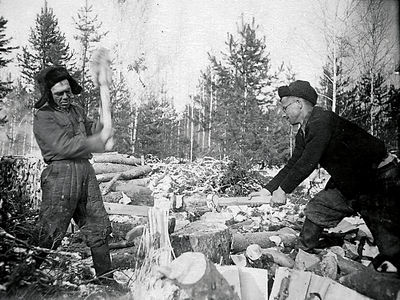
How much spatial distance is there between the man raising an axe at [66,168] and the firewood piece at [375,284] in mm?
1664

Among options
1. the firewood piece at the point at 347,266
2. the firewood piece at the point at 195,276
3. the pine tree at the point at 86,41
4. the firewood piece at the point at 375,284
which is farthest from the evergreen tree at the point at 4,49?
the firewood piece at the point at 347,266

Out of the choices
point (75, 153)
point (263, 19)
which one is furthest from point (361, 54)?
point (75, 153)

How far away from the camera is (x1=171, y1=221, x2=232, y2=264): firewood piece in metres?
2.57

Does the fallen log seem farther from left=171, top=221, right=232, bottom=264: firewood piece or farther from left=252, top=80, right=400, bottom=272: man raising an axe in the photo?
left=252, top=80, right=400, bottom=272: man raising an axe

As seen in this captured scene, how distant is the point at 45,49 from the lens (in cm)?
312

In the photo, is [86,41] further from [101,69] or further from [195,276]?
[195,276]

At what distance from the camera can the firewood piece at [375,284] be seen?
74.2 inches

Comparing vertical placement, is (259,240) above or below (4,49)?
below

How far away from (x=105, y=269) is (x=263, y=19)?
279 centimetres

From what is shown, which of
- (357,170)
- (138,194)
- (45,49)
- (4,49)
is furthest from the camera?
(138,194)

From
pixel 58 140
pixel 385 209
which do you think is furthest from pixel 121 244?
pixel 385 209

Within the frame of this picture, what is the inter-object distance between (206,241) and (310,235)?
993mm

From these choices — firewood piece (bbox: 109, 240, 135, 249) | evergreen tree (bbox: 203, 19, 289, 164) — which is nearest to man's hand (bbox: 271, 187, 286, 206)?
firewood piece (bbox: 109, 240, 135, 249)

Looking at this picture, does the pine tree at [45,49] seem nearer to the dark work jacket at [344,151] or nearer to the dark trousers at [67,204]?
the dark trousers at [67,204]
